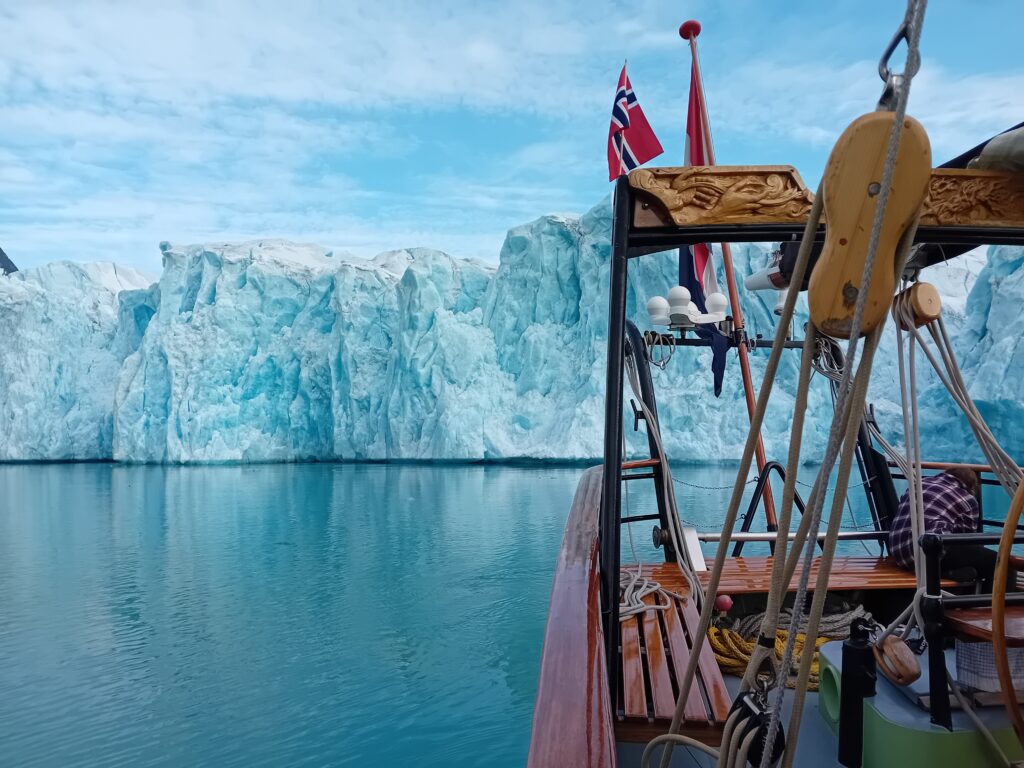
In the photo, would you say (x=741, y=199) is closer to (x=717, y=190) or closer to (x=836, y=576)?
(x=717, y=190)

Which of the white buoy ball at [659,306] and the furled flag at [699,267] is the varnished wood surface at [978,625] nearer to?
the white buoy ball at [659,306]

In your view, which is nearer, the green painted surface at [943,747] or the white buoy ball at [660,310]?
the green painted surface at [943,747]

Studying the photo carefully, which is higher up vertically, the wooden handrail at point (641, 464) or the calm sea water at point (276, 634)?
the wooden handrail at point (641, 464)

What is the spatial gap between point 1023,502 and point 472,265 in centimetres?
2508

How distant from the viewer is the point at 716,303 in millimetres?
3814

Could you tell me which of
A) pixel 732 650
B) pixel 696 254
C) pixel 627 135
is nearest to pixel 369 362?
pixel 627 135

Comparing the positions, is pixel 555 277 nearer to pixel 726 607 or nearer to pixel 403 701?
pixel 403 701

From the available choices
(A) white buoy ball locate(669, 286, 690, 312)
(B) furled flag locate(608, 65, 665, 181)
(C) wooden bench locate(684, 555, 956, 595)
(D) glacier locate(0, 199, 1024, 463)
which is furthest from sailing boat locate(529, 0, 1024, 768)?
(D) glacier locate(0, 199, 1024, 463)

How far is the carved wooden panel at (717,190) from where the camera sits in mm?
1510

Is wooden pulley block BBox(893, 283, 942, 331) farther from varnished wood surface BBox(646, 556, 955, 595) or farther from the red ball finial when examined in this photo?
the red ball finial

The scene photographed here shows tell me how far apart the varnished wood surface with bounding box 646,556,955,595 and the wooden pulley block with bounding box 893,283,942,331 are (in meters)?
1.02

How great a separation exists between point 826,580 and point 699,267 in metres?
3.69

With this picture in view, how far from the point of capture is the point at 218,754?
469 centimetres

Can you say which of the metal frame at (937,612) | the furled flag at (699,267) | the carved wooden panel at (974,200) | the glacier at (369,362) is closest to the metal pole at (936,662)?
the metal frame at (937,612)
